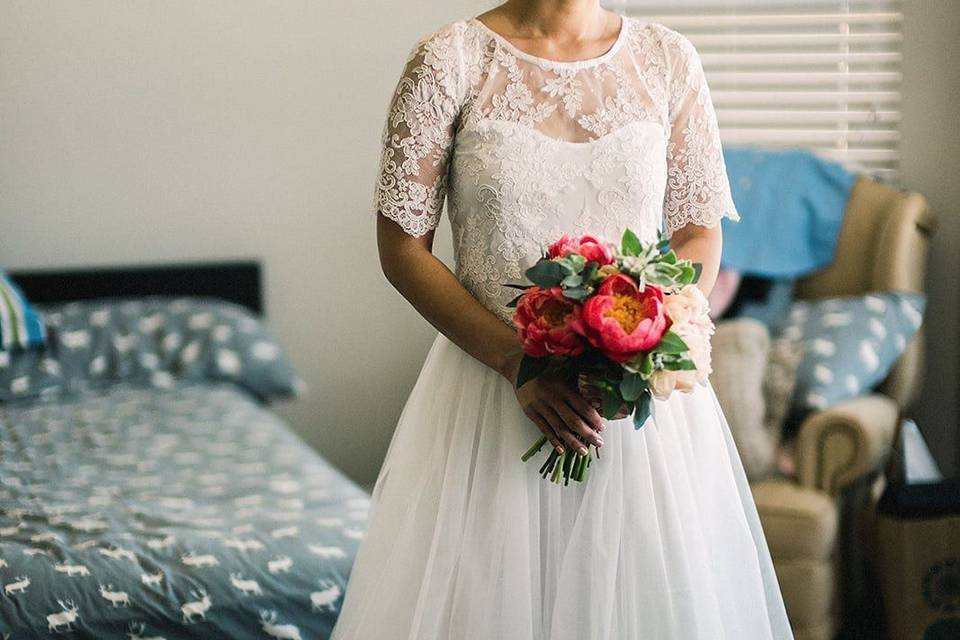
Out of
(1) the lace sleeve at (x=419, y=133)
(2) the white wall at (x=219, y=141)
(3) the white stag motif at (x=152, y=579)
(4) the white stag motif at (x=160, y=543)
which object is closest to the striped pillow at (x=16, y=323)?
(2) the white wall at (x=219, y=141)

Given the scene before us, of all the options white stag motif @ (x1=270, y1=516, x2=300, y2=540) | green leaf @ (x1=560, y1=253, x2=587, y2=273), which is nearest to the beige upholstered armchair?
white stag motif @ (x1=270, y1=516, x2=300, y2=540)

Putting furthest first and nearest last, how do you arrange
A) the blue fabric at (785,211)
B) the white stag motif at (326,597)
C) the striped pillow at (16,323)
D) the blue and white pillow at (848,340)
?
1. the striped pillow at (16,323)
2. the blue fabric at (785,211)
3. the blue and white pillow at (848,340)
4. the white stag motif at (326,597)

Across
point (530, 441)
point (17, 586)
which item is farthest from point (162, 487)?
point (530, 441)

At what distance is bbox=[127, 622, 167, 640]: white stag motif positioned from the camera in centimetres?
188

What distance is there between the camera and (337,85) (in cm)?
368

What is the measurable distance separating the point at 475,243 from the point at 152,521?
1083 millimetres

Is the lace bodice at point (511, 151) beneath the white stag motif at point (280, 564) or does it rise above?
above

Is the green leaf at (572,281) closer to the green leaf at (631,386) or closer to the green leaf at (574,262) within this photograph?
the green leaf at (574,262)

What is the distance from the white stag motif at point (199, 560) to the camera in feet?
6.50

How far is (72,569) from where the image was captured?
194 cm

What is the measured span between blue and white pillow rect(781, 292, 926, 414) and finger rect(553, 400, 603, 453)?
5.10ft

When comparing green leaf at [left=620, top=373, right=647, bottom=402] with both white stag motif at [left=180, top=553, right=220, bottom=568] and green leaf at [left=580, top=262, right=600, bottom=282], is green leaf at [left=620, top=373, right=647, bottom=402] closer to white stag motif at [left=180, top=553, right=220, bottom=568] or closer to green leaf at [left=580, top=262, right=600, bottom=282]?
green leaf at [left=580, top=262, right=600, bottom=282]

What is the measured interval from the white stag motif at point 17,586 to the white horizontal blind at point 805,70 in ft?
8.01

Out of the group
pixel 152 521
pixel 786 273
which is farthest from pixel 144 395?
pixel 786 273
